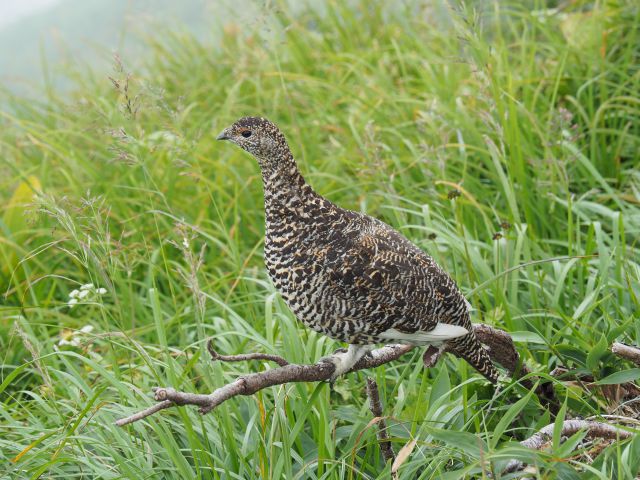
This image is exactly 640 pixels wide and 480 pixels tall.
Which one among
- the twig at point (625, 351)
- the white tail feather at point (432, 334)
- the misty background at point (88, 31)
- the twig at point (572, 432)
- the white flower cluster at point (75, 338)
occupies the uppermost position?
the misty background at point (88, 31)

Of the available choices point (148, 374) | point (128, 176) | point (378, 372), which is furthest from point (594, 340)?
point (128, 176)

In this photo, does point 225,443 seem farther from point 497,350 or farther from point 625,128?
point 625,128

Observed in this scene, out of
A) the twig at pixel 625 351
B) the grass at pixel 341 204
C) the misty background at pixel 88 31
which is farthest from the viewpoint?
the misty background at pixel 88 31

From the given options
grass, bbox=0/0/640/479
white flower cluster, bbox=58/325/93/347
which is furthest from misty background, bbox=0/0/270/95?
white flower cluster, bbox=58/325/93/347

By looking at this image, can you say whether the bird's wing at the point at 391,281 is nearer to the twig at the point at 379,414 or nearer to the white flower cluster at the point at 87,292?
the twig at the point at 379,414

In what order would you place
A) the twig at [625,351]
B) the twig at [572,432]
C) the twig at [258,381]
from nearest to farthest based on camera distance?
the twig at [258,381], the twig at [572,432], the twig at [625,351]

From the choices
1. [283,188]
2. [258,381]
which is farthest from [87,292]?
[258,381]

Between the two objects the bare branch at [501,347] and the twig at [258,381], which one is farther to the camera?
the bare branch at [501,347]

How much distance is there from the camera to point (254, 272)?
4.41 metres

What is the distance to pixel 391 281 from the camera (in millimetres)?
2963

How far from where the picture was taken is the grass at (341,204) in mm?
2834

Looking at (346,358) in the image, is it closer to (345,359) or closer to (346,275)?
(345,359)

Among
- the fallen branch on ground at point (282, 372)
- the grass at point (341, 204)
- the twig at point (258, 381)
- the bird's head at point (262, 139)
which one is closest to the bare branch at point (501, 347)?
the fallen branch on ground at point (282, 372)

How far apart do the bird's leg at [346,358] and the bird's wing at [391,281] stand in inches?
7.2
